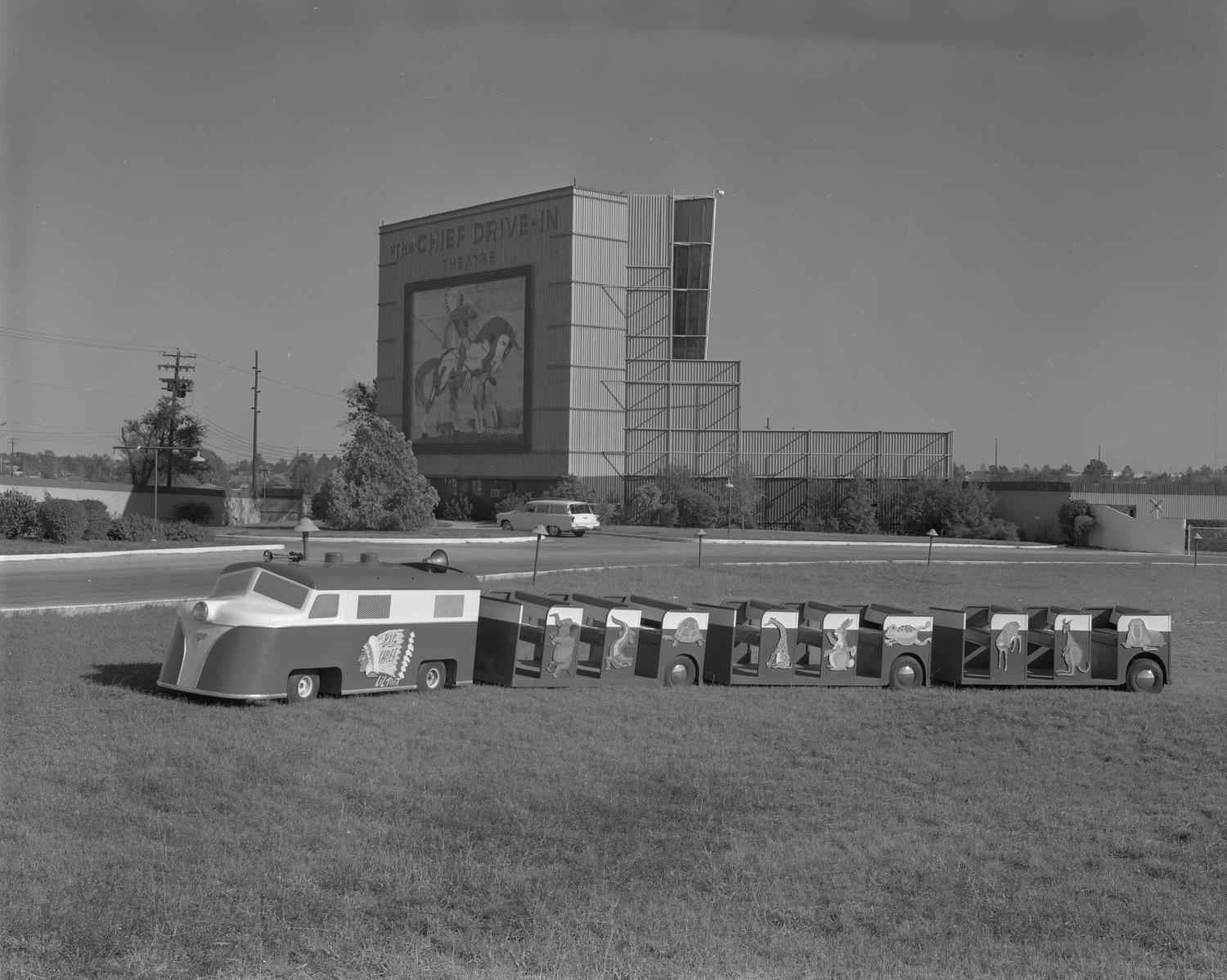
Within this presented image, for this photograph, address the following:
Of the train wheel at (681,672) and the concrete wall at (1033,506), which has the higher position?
the concrete wall at (1033,506)

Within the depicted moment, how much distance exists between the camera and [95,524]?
38.3 metres

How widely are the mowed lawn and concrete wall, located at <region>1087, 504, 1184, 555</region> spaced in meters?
44.9

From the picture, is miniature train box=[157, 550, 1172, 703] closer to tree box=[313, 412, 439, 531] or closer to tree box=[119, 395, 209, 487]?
tree box=[313, 412, 439, 531]

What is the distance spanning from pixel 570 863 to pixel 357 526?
152 feet

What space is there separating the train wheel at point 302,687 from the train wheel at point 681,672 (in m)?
5.57

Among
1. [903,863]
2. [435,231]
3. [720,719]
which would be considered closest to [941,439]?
[435,231]

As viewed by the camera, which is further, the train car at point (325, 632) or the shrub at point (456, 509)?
the shrub at point (456, 509)

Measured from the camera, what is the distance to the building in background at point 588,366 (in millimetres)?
69562

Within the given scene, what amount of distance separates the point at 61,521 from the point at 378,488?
752 inches

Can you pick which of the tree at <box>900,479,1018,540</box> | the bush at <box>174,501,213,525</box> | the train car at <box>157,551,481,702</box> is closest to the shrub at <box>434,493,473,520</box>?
the bush at <box>174,501,213,525</box>

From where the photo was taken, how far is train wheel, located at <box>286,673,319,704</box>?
1458cm

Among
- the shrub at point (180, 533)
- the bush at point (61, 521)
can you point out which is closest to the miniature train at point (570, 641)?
the bush at point (61, 521)

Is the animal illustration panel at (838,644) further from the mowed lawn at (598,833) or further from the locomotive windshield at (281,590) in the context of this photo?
the locomotive windshield at (281,590)

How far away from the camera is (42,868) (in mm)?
8398
